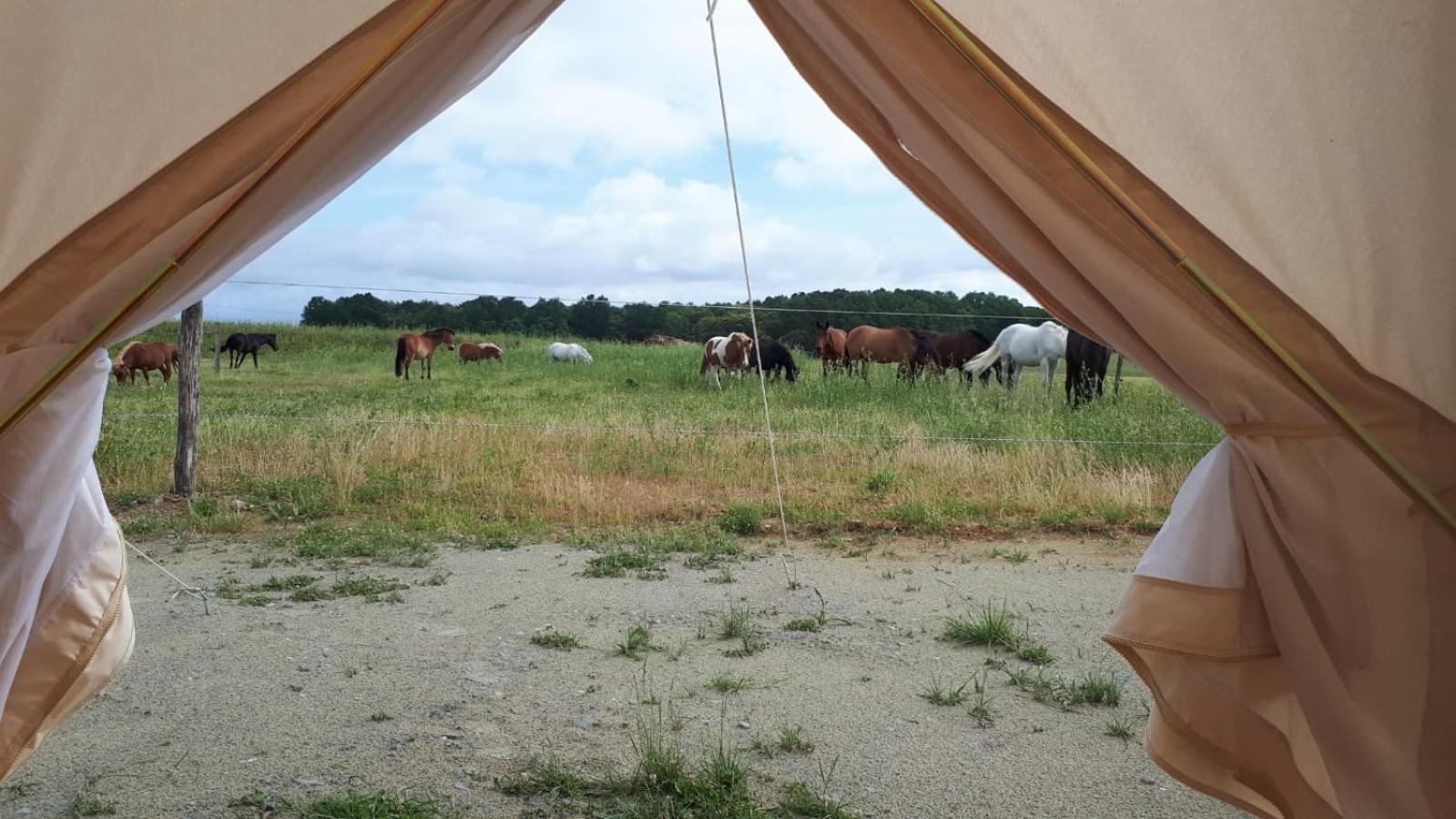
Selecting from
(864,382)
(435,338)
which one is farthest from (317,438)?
(864,382)

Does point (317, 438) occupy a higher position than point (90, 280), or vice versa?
point (90, 280)

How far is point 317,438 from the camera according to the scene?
7828 mm

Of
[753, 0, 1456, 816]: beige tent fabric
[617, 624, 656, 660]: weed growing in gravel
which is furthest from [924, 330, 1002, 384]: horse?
[753, 0, 1456, 816]: beige tent fabric

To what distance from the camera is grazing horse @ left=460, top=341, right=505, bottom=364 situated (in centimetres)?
1160

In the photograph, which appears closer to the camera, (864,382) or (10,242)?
(10,242)

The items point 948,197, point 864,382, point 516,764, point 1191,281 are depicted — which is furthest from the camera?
point 864,382

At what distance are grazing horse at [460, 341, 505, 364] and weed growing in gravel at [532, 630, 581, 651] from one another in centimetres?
813

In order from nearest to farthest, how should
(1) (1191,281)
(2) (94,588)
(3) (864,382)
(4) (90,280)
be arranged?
(1) (1191,281), (4) (90,280), (2) (94,588), (3) (864,382)

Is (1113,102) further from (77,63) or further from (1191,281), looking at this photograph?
(77,63)

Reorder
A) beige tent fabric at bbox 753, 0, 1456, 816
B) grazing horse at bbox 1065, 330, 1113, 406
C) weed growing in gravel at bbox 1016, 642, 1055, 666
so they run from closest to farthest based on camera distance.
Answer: beige tent fabric at bbox 753, 0, 1456, 816, weed growing in gravel at bbox 1016, 642, 1055, 666, grazing horse at bbox 1065, 330, 1113, 406

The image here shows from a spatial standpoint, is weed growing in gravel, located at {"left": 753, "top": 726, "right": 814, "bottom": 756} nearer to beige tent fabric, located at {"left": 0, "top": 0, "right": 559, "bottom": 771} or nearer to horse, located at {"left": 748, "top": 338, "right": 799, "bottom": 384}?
beige tent fabric, located at {"left": 0, "top": 0, "right": 559, "bottom": 771}

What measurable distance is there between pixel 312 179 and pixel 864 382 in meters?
9.39

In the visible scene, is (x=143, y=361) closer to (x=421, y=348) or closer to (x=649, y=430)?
(x=421, y=348)

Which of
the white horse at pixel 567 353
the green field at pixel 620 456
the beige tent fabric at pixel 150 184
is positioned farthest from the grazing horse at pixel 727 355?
the beige tent fabric at pixel 150 184
